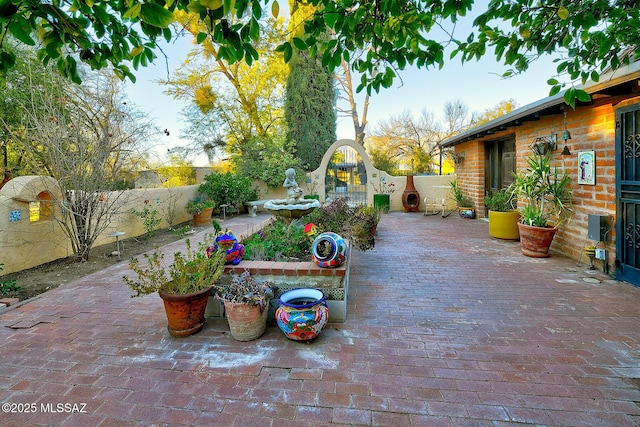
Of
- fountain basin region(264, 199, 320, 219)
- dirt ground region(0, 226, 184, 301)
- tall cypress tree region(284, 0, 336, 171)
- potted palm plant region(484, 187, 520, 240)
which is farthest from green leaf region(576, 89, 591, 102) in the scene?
tall cypress tree region(284, 0, 336, 171)

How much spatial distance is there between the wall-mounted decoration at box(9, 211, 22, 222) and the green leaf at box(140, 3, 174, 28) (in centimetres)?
479

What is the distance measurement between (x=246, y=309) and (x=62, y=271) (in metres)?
3.94

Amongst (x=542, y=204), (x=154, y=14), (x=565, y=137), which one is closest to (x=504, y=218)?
(x=542, y=204)

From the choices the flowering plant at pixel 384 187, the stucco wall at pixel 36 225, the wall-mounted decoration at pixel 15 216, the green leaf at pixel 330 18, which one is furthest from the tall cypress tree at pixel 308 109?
the green leaf at pixel 330 18

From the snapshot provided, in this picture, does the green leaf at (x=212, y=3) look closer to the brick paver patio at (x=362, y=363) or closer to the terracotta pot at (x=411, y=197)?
the brick paver patio at (x=362, y=363)

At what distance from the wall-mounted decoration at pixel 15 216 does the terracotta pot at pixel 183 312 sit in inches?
138

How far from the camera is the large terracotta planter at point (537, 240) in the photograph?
15.7 ft

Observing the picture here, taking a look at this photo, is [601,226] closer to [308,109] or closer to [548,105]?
[548,105]

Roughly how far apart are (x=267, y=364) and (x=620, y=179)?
444cm

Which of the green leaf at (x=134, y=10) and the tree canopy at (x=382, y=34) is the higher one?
the tree canopy at (x=382, y=34)

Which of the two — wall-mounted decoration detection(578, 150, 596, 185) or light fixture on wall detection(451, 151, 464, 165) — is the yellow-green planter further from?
light fixture on wall detection(451, 151, 464, 165)

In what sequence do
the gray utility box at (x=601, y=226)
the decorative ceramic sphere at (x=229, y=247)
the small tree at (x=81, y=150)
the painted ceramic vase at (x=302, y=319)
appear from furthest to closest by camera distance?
1. the small tree at (x=81, y=150)
2. the gray utility box at (x=601, y=226)
3. the decorative ceramic sphere at (x=229, y=247)
4. the painted ceramic vase at (x=302, y=319)

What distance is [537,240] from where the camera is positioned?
4.86m

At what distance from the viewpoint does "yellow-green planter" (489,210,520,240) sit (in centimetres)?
597
